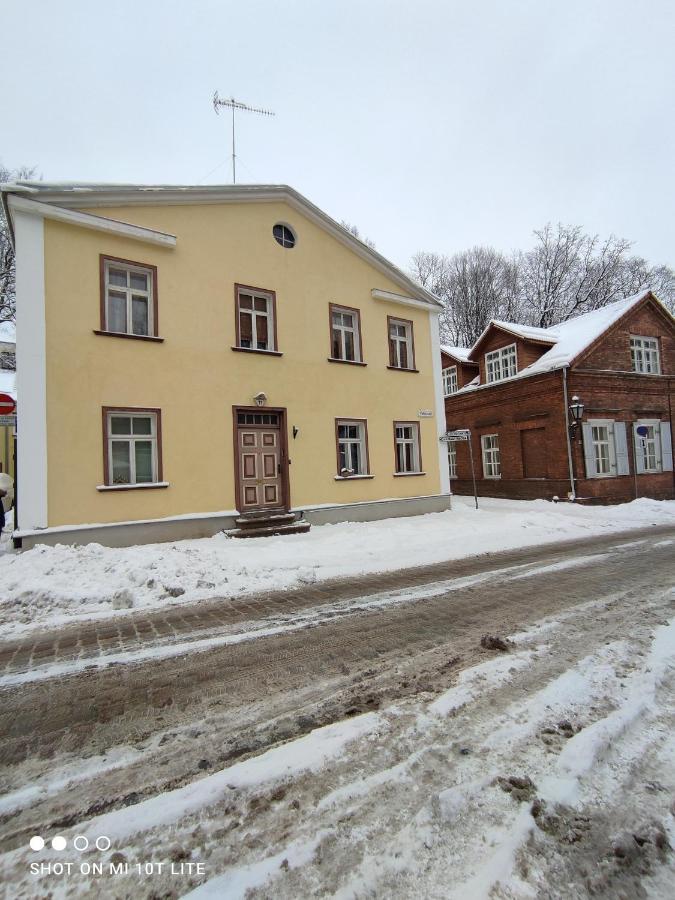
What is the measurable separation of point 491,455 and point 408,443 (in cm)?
760

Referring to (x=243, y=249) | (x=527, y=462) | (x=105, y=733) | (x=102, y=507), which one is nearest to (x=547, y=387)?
(x=527, y=462)

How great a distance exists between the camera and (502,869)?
5.71 feet

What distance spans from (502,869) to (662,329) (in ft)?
77.7

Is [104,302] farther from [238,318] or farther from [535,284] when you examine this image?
[535,284]

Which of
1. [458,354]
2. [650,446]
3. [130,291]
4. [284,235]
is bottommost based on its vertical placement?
[650,446]

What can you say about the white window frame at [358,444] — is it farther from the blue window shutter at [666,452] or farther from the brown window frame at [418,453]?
the blue window shutter at [666,452]

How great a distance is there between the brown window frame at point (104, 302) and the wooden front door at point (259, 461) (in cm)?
268

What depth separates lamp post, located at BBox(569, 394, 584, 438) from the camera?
52.9ft

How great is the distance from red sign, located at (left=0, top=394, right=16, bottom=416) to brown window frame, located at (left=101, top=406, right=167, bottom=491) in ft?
5.02

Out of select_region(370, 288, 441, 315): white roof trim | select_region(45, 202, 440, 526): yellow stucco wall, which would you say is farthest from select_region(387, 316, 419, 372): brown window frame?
select_region(370, 288, 441, 315): white roof trim

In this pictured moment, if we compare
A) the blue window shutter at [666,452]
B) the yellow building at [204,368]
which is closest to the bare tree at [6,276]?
the yellow building at [204,368]

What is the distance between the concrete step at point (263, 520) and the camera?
1047 centimetres

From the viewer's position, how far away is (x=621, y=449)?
57.7 feet

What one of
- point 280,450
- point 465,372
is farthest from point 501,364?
point 280,450
